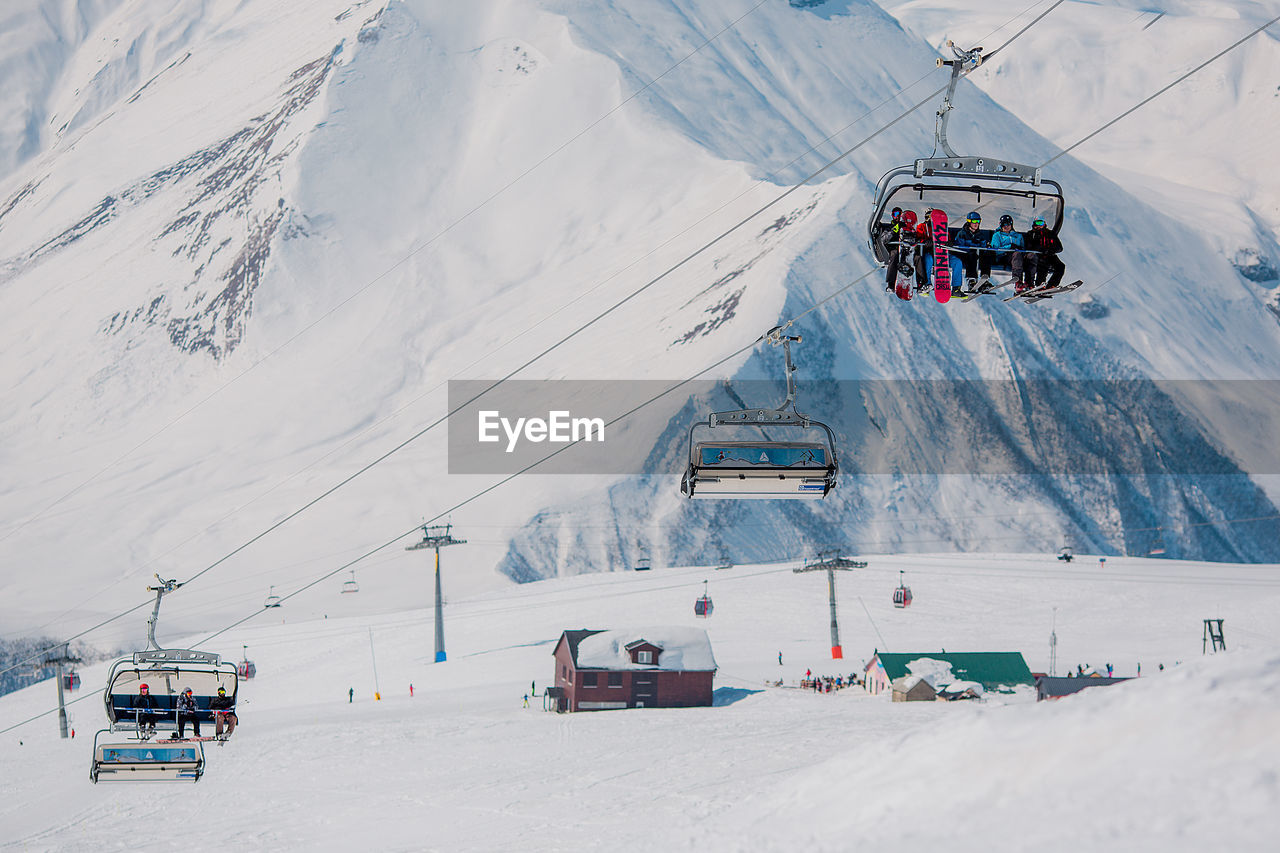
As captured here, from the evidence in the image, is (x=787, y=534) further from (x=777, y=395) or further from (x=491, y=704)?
(x=491, y=704)

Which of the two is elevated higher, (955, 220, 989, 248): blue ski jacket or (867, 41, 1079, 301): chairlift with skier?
(867, 41, 1079, 301): chairlift with skier

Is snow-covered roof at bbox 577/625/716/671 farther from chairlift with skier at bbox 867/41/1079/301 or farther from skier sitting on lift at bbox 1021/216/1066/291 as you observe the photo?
skier sitting on lift at bbox 1021/216/1066/291

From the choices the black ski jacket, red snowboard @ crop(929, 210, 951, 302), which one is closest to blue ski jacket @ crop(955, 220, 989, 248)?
red snowboard @ crop(929, 210, 951, 302)

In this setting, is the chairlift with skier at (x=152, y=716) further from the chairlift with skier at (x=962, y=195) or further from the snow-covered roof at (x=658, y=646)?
the snow-covered roof at (x=658, y=646)

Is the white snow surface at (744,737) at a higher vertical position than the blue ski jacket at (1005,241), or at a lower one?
lower

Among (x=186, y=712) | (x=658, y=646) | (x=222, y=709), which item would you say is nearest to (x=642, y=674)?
(x=658, y=646)

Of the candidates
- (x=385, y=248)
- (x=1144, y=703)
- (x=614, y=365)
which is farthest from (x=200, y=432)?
(x=1144, y=703)

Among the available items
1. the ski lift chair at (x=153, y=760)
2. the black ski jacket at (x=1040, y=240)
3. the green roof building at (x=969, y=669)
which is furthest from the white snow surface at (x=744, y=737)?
the ski lift chair at (x=153, y=760)

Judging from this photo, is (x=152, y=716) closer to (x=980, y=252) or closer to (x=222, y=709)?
(x=222, y=709)
